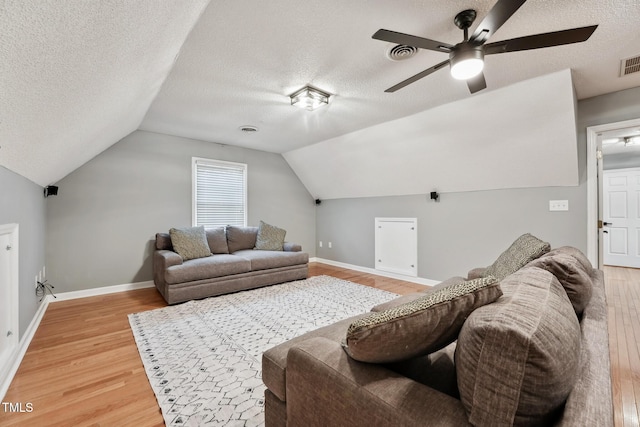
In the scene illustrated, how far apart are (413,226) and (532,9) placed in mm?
3208

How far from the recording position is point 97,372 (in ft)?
6.47

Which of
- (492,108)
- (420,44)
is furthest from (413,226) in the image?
(420,44)

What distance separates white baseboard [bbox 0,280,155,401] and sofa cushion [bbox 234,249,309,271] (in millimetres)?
1584

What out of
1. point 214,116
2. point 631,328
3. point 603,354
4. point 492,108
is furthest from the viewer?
point 214,116

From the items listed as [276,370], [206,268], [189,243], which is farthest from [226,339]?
[189,243]

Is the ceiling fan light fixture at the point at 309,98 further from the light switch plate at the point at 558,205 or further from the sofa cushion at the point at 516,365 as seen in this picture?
the light switch plate at the point at 558,205

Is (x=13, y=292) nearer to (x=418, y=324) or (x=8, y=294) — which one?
(x=8, y=294)

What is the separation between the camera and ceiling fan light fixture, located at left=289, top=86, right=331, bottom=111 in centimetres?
280

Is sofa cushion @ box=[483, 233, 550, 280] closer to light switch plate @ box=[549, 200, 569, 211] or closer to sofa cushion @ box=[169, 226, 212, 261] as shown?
light switch plate @ box=[549, 200, 569, 211]

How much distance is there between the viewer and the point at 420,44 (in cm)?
169

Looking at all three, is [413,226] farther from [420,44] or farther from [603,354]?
[603,354]

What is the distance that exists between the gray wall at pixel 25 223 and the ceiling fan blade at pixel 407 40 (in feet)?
8.50

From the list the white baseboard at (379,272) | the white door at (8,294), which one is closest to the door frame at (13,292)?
the white door at (8,294)

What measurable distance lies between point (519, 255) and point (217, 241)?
3.93 metres
